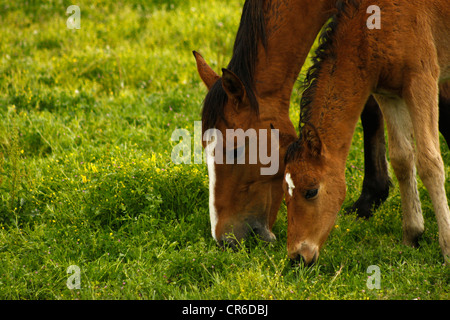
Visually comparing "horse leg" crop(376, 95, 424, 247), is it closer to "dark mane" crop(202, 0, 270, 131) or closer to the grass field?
the grass field

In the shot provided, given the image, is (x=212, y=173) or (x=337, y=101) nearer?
(x=337, y=101)

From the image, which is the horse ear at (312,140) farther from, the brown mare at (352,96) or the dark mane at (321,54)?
the dark mane at (321,54)

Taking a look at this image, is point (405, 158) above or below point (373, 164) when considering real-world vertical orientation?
above

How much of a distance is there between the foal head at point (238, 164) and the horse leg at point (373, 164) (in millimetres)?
1380

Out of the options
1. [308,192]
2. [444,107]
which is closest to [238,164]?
[308,192]

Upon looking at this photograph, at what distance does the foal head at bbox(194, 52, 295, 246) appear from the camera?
432 cm

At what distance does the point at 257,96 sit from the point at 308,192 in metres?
0.89

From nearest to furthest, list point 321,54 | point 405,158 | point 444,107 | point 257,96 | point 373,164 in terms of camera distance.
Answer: point 321,54 < point 257,96 < point 405,158 < point 444,107 < point 373,164

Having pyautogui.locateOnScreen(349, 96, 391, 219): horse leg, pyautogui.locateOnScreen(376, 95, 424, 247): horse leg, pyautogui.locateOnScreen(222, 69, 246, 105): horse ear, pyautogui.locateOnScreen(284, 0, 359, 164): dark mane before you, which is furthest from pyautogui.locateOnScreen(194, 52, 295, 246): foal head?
pyautogui.locateOnScreen(349, 96, 391, 219): horse leg

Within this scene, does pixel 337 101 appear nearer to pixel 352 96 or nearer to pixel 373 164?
pixel 352 96

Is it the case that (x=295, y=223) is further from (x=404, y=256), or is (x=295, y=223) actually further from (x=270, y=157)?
(x=404, y=256)

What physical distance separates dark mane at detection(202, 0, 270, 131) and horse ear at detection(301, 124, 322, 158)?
48 centimetres

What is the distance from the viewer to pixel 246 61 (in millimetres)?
4445

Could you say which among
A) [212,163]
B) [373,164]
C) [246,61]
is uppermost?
[246,61]
